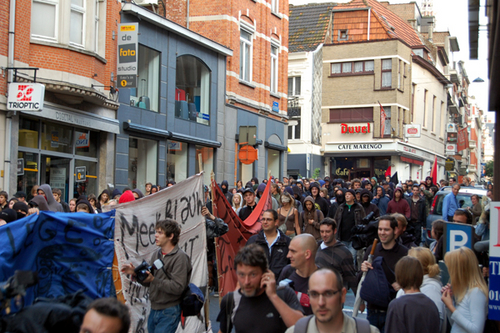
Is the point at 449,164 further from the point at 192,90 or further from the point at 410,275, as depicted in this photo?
the point at 410,275

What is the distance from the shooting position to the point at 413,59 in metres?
43.0

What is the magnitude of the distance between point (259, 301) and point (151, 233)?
3478 millimetres

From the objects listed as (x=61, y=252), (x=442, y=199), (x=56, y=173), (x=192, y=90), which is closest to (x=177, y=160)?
(x=192, y=90)

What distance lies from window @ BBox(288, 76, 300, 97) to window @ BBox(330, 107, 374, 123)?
395cm

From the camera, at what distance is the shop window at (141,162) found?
18.3 meters

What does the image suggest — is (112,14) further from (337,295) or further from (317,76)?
(317,76)

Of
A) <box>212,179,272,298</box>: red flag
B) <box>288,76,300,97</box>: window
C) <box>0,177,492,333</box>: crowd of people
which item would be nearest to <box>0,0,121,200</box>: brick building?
<box>0,177,492,333</box>: crowd of people

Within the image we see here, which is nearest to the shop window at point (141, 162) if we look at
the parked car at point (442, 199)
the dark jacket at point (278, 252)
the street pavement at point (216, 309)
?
the street pavement at point (216, 309)

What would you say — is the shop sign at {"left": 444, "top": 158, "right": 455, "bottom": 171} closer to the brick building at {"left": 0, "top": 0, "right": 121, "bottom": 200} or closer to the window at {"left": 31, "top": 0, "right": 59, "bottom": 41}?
the brick building at {"left": 0, "top": 0, "right": 121, "bottom": 200}

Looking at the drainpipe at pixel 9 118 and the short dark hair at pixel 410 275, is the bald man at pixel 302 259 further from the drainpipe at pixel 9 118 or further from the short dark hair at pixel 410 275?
the drainpipe at pixel 9 118

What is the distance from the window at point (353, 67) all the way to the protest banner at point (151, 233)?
114ft

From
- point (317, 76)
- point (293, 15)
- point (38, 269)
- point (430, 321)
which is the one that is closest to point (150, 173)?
point (38, 269)

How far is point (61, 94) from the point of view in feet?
47.4

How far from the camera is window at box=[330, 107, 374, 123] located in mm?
41000
